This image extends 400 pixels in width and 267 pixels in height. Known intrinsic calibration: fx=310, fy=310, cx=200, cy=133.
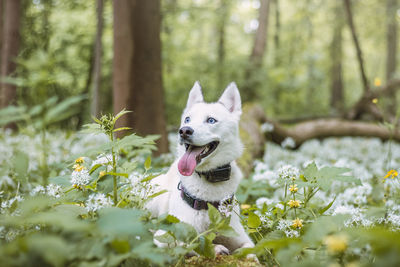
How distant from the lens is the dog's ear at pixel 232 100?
312 centimetres

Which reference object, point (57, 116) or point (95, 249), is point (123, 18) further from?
point (95, 249)

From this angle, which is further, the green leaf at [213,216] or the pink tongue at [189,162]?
the pink tongue at [189,162]

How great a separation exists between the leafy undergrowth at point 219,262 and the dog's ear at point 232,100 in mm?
1434

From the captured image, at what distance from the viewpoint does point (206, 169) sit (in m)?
2.61

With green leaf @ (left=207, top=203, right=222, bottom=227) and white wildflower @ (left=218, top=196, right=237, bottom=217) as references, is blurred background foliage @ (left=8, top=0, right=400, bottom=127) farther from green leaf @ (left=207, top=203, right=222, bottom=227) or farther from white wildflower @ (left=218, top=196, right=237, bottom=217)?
green leaf @ (left=207, top=203, right=222, bottom=227)

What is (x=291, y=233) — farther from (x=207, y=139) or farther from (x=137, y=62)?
(x=137, y=62)

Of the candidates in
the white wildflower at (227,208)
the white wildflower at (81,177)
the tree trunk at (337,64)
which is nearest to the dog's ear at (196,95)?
the white wildflower at (227,208)

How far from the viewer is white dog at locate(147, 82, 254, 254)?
2.46 metres

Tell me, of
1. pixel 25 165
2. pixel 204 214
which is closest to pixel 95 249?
pixel 25 165

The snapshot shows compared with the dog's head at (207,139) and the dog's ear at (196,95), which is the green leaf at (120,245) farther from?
the dog's ear at (196,95)

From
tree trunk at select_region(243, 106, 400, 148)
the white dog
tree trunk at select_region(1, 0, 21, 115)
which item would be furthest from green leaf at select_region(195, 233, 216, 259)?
tree trunk at select_region(1, 0, 21, 115)

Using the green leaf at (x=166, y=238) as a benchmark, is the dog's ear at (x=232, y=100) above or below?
above

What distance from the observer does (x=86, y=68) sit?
12242 millimetres


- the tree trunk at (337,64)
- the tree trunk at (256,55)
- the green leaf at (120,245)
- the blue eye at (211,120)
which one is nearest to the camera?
the green leaf at (120,245)
